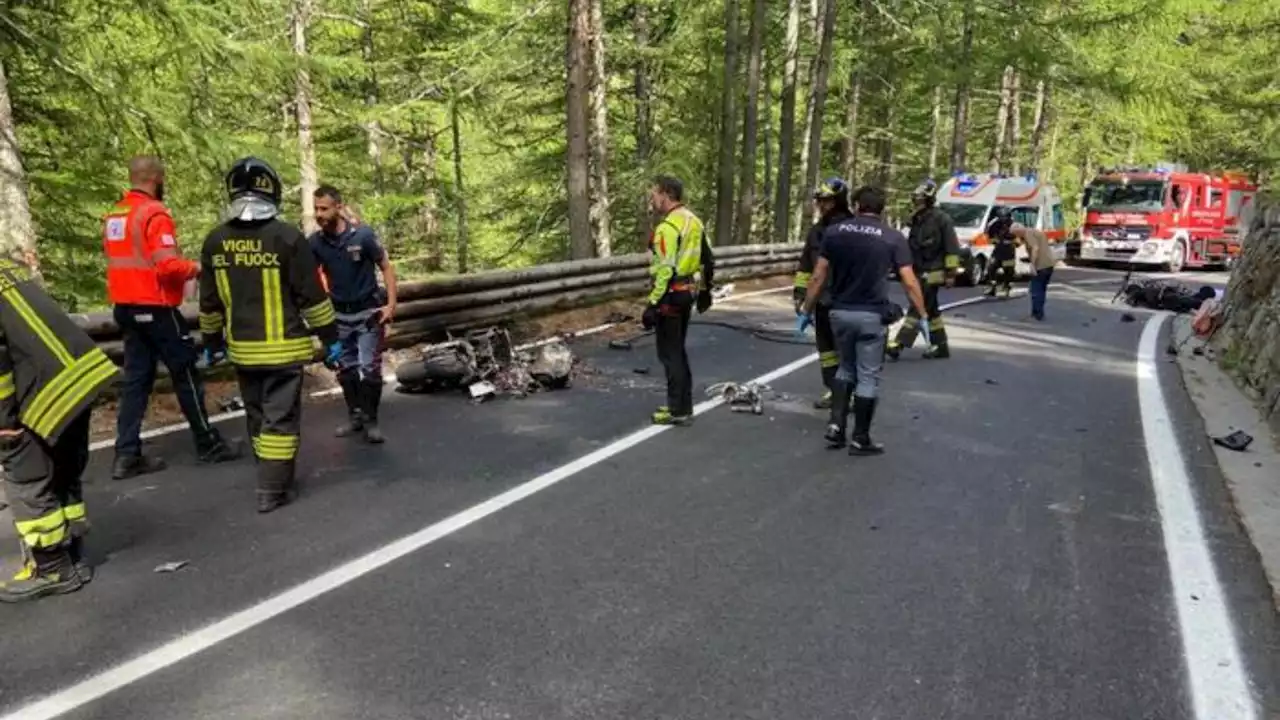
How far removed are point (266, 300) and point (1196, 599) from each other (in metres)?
→ 4.92

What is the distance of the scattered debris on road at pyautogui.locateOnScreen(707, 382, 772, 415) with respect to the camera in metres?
7.77

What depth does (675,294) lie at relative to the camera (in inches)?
286

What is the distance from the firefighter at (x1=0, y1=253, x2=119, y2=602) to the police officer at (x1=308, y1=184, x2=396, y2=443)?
258 cm

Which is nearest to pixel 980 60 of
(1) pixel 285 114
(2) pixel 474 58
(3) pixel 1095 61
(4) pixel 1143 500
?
(3) pixel 1095 61

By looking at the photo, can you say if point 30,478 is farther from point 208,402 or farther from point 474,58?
point 474,58

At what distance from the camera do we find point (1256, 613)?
12.9ft

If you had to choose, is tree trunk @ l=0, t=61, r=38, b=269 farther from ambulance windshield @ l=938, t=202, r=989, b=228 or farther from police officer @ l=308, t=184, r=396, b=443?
ambulance windshield @ l=938, t=202, r=989, b=228


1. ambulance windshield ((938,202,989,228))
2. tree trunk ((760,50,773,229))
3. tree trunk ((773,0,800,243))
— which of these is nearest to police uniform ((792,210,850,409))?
ambulance windshield ((938,202,989,228))

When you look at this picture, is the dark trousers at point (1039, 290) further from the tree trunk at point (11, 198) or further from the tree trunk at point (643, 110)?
the tree trunk at point (11, 198)

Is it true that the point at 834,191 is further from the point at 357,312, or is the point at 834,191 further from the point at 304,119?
the point at 304,119

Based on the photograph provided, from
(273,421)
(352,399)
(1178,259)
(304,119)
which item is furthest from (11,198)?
(1178,259)

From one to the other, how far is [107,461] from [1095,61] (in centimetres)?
2488

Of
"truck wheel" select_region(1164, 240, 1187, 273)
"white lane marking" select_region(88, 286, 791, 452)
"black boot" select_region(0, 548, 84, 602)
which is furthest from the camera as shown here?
"truck wheel" select_region(1164, 240, 1187, 273)

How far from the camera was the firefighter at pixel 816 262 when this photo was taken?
7434 millimetres
